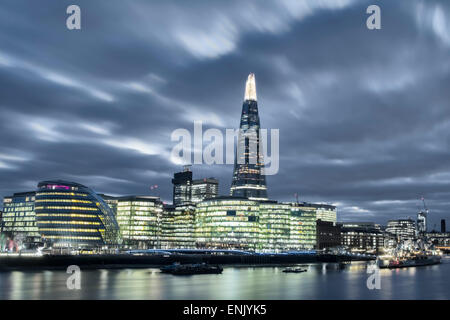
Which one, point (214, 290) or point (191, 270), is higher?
point (214, 290)

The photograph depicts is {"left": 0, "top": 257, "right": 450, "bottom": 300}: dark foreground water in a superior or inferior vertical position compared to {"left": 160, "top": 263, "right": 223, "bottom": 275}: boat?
superior

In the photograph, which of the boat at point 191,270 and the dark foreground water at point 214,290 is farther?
the boat at point 191,270

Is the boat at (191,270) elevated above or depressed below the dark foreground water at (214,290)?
below

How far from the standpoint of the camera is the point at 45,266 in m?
156

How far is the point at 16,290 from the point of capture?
89688 millimetres

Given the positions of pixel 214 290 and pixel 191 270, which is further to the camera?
pixel 191 270

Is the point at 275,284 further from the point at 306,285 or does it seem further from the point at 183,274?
the point at 183,274

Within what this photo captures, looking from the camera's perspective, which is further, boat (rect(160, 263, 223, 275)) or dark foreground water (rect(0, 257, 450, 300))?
boat (rect(160, 263, 223, 275))
